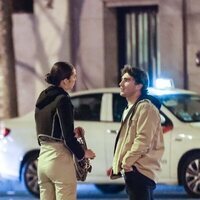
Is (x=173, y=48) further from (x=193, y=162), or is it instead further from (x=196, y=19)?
(x=193, y=162)

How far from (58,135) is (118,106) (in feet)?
15.6

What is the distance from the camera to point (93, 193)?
12820mm

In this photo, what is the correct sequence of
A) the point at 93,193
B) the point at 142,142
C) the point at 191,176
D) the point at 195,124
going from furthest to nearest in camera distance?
1. the point at 93,193
2. the point at 195,124
3. the point at 191,176
4. the point at 142,142

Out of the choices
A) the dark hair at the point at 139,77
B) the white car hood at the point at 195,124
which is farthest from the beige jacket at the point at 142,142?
the white car hood at the point at 195,124

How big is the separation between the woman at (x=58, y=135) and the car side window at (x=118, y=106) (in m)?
4.55

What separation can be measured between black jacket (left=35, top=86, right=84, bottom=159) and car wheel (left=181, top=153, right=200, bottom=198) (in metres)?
4.67

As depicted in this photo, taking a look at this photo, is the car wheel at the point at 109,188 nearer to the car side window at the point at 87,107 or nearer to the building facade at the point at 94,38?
the car side window at the point at 87,107

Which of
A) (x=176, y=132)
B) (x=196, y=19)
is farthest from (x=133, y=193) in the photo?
(x=196, y=19)

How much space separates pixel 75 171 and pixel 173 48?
10464mm

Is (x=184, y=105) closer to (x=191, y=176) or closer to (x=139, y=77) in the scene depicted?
(x=191, y=176)

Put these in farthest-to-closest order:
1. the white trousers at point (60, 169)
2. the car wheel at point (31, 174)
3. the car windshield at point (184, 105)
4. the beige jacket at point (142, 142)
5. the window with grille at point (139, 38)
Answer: the window with grille at point (139, 38), the car wheel at point (31, 174), the car windshield at point (184, 105), the white trousers at point (60, 169), the beige jacket at point (142, 142)

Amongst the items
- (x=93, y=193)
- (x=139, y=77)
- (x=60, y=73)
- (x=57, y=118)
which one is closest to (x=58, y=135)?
(x=57, y=118)

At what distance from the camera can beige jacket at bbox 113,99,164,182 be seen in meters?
7.32

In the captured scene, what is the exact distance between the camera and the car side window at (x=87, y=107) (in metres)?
12.2
